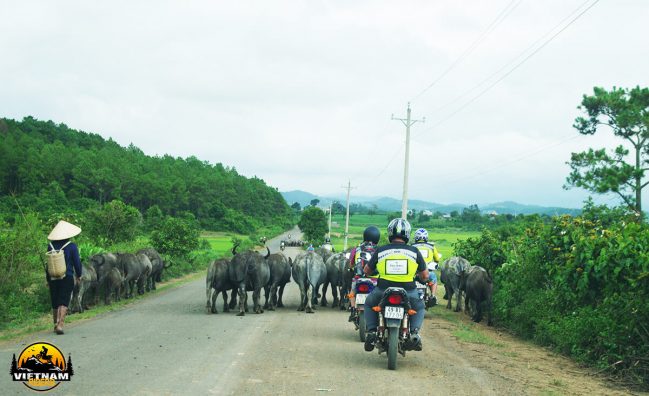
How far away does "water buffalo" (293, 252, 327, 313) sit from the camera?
1619cm

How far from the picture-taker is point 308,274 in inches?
637

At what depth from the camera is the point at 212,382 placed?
7199mm

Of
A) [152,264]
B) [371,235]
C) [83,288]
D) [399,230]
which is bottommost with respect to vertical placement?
[83,288]

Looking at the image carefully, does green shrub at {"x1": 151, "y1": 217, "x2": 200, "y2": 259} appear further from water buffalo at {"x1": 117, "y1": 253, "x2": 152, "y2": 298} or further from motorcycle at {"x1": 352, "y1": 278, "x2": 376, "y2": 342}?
motorcycle at {"x1": 352, "y1": 278, "x2": 376, "y2": 342}

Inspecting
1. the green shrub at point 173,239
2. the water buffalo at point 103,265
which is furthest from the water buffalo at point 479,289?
the green shrub at point 173,239

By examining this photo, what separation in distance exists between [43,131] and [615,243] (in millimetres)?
99448

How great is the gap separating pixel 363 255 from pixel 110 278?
8444 mm

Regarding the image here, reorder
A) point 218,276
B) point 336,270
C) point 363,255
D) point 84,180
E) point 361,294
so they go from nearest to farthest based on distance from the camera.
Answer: point 361,294
point 363,255
point 218,276
point 336,270
point 84,180

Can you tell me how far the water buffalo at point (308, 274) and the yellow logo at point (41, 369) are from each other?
850cm

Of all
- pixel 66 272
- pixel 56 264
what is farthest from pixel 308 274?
pixel 56 264

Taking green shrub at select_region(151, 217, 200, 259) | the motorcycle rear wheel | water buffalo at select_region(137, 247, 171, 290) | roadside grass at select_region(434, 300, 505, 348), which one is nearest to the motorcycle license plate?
the motorcycle rear wheel

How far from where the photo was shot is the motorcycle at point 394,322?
8289 mm

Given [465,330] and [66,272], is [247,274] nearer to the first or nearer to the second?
[66,272]

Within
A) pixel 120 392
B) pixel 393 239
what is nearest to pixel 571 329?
pixel 393 239
